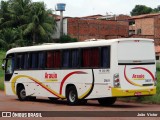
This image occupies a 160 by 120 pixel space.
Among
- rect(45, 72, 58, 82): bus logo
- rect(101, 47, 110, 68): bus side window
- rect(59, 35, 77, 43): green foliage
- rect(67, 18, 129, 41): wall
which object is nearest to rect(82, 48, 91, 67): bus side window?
rect(101, 47, 110, 68): bus side window

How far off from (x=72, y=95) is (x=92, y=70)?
6.17ft

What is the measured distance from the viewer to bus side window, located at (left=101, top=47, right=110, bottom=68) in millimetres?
19248

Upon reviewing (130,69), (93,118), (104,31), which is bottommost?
(93,118)

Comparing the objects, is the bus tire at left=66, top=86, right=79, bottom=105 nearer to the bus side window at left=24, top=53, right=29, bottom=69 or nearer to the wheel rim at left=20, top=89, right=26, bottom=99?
the bus side window at left=24, top=53, right=29, bottom=69

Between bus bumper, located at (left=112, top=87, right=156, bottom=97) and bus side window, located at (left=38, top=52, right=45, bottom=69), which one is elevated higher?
bus side window, located at (left=38, top=52, right=45, bottom=69)

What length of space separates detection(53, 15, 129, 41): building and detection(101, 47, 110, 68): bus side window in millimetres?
52888

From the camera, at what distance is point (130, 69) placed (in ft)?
63.4

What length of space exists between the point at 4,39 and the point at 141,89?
48630 mm

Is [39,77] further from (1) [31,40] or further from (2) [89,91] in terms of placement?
(1) [31,40]

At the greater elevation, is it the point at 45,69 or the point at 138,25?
the point at 138,25

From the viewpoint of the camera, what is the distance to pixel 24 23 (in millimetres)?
69188

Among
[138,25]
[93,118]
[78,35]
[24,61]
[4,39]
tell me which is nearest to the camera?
[93,118]

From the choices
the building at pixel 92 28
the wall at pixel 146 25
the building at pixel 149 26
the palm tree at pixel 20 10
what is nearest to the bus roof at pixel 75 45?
the palm tree at pixel 20 10

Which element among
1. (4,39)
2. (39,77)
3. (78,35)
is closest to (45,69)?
(39,77)
